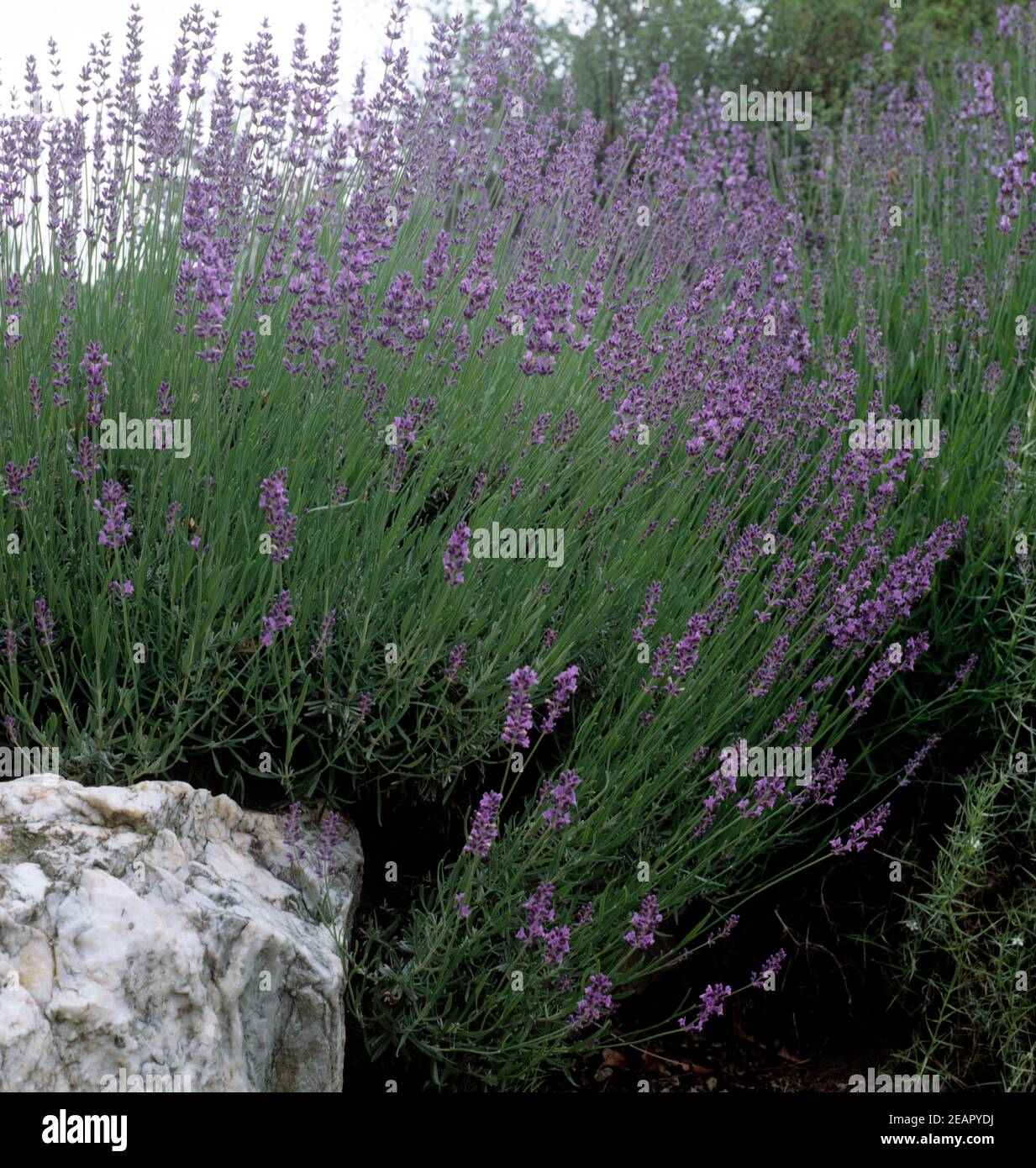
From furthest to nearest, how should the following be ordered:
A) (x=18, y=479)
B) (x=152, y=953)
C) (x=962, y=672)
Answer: (x=962, y=672), (x=18, y=479), (x=152, y=953)

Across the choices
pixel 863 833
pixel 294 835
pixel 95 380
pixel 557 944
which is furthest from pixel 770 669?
pixel 95 380

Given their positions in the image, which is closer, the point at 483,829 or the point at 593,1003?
the point at 483,829

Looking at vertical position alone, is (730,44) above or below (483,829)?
above

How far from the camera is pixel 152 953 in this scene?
6.64 ft

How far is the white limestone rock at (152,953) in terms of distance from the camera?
6.32ft

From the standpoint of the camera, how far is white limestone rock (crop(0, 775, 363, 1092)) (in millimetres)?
1927

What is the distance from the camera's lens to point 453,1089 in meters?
2.67

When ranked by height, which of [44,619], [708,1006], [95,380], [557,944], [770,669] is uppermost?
[95,380]

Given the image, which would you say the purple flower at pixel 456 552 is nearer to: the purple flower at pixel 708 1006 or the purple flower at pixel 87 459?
the purple flower at pixel 87 459

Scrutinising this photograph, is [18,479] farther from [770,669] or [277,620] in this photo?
[770,669]

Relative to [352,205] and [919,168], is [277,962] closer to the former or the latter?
[352,205]

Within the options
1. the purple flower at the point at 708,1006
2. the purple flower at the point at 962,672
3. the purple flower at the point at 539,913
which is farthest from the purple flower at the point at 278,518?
the purple flower at the point at 962,672

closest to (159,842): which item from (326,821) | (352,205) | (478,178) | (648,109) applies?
(326,821)

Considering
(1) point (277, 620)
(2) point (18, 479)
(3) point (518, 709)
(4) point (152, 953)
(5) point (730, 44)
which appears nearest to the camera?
(4) point (152, 953)
